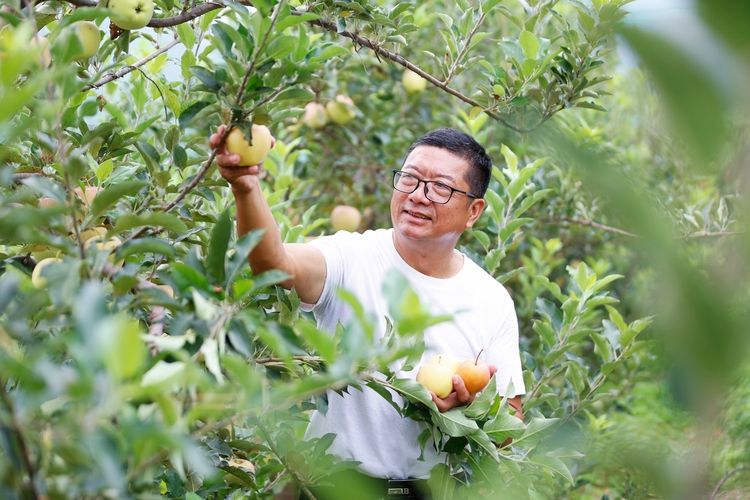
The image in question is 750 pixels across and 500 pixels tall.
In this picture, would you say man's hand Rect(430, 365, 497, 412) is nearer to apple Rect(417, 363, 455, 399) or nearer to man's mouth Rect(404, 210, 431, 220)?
apple Rect(417, 363, 455, 399)

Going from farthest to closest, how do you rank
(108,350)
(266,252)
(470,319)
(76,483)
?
(470,319)
(266,252)
(76,483)
(108,350)

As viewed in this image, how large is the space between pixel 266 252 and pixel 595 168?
1.36 meters

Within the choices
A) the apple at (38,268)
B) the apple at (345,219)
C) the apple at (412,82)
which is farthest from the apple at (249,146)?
the apple at (412,82)

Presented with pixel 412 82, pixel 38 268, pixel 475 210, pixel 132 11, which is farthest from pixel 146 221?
pixel 412 82

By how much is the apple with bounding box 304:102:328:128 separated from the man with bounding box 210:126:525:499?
4.81ft

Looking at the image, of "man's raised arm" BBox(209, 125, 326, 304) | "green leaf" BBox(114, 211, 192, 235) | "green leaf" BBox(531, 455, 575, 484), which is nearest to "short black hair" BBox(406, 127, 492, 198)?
"man's raised arm" BBox(209, 125, 326, 304)

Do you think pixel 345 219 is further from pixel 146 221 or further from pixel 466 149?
pixel 146 221

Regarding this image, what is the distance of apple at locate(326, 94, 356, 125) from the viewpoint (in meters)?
3.74

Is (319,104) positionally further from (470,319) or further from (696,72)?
(696,72)

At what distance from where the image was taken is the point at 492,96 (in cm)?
199

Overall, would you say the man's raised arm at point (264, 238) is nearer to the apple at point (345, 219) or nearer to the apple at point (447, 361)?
the apple at point (447, 361)

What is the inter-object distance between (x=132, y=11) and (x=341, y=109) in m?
2.40

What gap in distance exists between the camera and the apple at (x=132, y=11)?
1.37 meters

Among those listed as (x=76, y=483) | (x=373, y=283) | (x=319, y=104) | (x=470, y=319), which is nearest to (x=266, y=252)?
(x=373, y=283)
